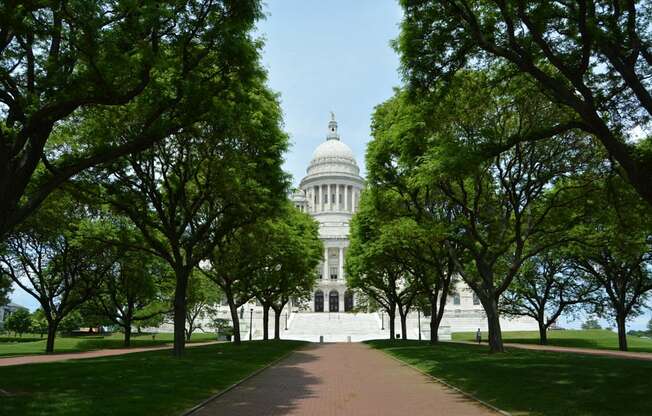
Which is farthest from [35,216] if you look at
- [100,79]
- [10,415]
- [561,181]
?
[561,181]

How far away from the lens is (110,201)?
24422mm

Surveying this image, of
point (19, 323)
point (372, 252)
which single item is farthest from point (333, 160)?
→ point (372, 252)

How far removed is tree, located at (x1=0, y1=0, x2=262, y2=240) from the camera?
13.7 metres

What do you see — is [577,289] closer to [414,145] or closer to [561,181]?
[561,181]

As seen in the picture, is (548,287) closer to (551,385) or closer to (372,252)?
(372,252)

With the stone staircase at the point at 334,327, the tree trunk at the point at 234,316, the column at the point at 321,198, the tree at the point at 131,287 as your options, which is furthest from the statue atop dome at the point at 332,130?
the tree trunk at the point at 234,316

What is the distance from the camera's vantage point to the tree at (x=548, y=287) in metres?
48.0

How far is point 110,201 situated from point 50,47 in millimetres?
9789

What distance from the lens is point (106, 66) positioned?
14.0m

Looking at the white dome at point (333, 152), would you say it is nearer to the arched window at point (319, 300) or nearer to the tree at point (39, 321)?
the arched window at point (319, 300)

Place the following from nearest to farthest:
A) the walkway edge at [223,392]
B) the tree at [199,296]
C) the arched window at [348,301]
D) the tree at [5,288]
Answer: the walkway edge at [223,392] → the tree at [5,288] → the tree at [199,296] → the arched window at [348,301]

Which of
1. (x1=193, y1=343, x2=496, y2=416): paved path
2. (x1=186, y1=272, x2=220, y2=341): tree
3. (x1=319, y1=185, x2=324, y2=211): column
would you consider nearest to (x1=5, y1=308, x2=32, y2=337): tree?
(x1=186, y1=272, x2=220, y2=341): tree

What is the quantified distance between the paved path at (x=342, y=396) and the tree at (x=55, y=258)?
1883 centimetres

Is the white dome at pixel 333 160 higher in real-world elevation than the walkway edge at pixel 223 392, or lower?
higher
